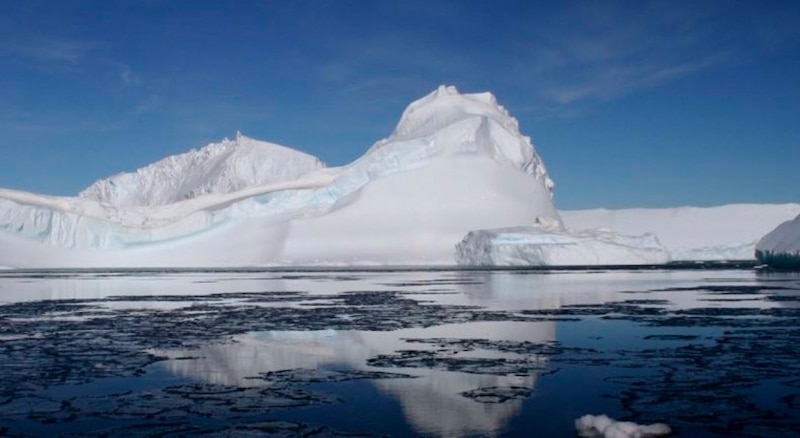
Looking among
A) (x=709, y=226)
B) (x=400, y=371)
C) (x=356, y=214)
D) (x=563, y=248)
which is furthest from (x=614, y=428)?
(x=709, y=226)

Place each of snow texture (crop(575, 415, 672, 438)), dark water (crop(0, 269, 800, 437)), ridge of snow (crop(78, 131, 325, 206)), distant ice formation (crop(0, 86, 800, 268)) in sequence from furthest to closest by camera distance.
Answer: ridge of snow (crop(78, 131, 325, 206)) < distant ice formation (crop(0, 86, 800, 268)) < dark water (crop(0, 269, 800, 437)) < snow texture (crop(575, 415, 672, 438))

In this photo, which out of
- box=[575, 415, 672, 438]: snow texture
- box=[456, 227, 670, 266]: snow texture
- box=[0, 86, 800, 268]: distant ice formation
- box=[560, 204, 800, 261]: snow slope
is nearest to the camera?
box=[575, 415, 672, 438]: snow texture

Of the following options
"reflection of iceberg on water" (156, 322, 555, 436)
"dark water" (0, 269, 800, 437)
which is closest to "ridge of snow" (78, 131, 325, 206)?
"dark water" (0, 269, 800, 437)

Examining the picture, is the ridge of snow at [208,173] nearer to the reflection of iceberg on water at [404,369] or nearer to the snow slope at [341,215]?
the snow slope at [341,215]

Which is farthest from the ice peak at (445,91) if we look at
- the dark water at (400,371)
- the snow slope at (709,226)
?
the dark water at (400,371)

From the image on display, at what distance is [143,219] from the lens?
5553cm

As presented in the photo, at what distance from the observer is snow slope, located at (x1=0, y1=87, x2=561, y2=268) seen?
169 ft

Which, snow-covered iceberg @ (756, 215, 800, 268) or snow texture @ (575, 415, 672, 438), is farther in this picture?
snow-covered iceberg @ (756, 215, 800, 268)

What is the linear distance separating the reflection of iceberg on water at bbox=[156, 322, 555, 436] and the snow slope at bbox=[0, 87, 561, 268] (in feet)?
136

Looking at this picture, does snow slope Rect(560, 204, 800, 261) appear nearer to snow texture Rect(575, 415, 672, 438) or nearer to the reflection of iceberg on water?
the reflection of iceberg on water

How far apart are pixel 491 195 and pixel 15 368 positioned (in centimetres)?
4713

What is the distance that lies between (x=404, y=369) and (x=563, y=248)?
35.6 meters

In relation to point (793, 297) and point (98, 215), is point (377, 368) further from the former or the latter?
point (98, 215)

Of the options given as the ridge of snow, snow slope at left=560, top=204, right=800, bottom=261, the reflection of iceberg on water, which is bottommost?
the reflection of iceberg on water
